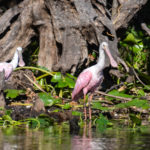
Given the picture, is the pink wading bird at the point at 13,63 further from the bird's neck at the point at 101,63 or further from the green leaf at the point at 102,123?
the green leaf at the point at 102,123

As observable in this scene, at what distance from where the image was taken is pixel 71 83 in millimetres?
9789

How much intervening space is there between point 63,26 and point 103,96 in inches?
64.8

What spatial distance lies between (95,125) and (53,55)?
13.0 ft

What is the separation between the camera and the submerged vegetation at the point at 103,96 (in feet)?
24.1

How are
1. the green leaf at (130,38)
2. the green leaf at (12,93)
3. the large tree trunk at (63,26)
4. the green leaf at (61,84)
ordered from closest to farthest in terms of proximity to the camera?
the green leaf at (12,93), the green leaf at (61,84), the green leaf at (130,38), the large tree trunk at (63,26)

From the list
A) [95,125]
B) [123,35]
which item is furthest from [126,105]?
[123,35]

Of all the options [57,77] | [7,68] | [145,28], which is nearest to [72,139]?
[57,77]

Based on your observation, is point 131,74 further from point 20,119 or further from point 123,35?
point 20,119

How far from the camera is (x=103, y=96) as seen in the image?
1016 centimetres

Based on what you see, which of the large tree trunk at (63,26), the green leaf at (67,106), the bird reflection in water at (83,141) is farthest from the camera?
the large tree trunk at (63,26)

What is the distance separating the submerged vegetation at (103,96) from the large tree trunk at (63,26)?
0.40 meters

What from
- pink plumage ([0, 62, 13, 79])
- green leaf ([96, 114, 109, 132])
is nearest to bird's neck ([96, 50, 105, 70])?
pink plumage ([0, 62, 13, 79])

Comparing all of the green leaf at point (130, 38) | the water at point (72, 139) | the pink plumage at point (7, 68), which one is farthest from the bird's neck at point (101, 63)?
the water at point (72, 139)

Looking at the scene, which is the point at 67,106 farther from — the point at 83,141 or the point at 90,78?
the point at 83,141
